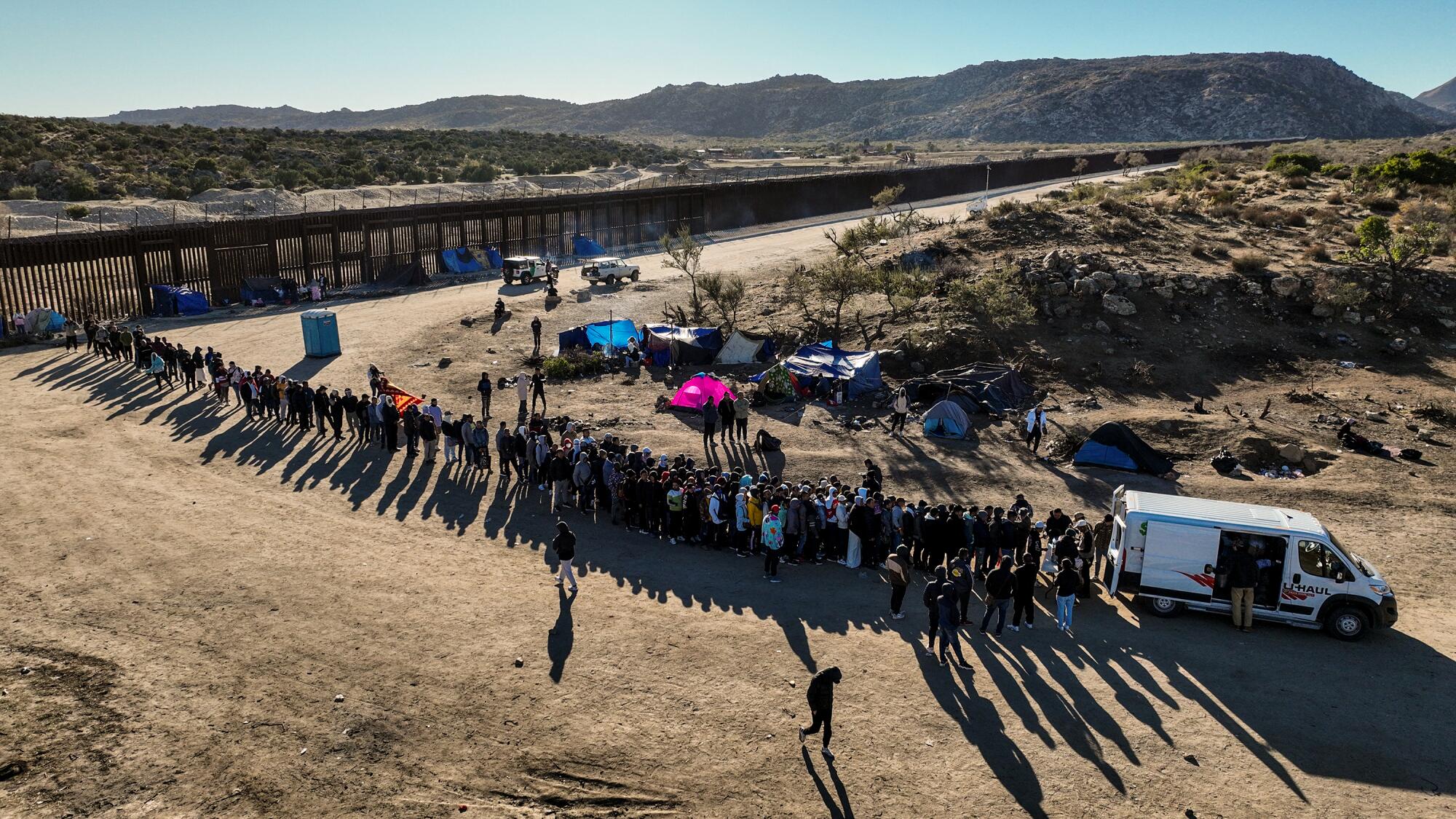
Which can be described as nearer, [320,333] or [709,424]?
[709,424]

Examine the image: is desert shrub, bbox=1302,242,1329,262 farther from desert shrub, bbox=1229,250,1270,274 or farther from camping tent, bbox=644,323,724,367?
camping tent, bbox=644,323,724,367

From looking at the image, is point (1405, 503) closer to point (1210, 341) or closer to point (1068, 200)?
point (1210, 341)

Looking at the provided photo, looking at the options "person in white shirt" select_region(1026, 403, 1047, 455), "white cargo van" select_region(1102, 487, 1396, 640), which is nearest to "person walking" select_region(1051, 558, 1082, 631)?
"white cargo van" select_region(1102, 487, 1396, 640)

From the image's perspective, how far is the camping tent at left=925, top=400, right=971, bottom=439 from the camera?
2094 centimetres

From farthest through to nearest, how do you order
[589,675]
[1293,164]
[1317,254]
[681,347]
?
[1293,164] < [1317,254] < [681,347] < [589,675]

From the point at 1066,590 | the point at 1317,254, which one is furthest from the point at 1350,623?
the point at 1317,254

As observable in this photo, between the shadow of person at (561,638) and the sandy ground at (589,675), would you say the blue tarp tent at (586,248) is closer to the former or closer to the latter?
the sandy ground at (589,675)

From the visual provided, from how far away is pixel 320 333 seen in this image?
27062 mm

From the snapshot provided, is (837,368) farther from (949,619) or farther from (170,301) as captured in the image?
(170,301)

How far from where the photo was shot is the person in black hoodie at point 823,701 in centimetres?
938

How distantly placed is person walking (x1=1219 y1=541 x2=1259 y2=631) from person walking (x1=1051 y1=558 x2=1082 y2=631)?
2.16 meters

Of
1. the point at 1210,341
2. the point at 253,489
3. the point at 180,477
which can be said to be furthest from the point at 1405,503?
the point at 180,477

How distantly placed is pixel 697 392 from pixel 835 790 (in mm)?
14133

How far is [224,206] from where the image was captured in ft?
164
